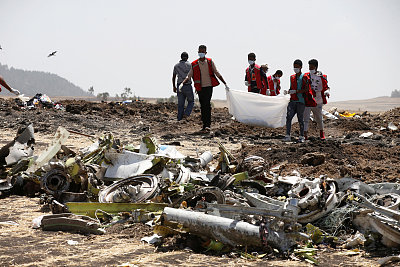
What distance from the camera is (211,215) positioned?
4.73 m

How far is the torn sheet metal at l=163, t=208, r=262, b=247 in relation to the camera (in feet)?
14.7

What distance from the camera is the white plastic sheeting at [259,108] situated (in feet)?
42.8

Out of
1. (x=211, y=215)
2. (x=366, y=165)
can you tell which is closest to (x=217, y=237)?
(x=211, y=215)

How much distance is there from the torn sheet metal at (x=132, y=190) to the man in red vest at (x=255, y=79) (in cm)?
755

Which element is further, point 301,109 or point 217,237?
point 301,109

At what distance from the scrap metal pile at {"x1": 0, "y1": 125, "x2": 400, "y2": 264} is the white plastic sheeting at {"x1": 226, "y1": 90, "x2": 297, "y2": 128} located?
5.08 metres

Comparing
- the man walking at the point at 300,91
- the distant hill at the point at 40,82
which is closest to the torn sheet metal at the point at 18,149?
the man walking at the point at 300,91

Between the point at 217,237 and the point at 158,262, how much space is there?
626 millimetres

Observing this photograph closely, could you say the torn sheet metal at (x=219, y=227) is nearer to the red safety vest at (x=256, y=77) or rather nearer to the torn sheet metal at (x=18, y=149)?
the torn sheet metal at (x=18, y=149)

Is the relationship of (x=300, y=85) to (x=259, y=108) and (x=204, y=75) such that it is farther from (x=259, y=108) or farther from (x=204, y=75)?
(x=204, y=75)

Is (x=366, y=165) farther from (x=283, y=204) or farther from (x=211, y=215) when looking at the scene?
(x=211, y=215)

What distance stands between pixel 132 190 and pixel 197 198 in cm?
75

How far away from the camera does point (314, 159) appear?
27.9ft

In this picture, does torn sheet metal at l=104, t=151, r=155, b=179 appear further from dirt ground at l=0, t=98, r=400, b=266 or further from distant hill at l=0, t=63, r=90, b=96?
distant hill at l=0, t=63, r=90, b=96
